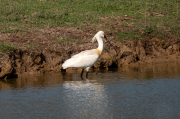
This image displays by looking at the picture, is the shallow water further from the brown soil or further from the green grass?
the green grass

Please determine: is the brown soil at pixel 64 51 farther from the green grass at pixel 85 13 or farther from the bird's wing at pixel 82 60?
the bird's wing at pixel 82 60

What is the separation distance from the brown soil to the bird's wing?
1.16 m

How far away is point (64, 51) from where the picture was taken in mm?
11906

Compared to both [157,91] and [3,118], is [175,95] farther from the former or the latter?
[3,118]

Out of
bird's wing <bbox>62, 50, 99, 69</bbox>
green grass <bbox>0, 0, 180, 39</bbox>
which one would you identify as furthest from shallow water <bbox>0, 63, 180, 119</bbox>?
green grass <bbox>0, 0, 180, 39</bbox>

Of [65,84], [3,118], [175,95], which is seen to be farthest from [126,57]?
[3,118]

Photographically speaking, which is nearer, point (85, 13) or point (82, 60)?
point (82, 60)

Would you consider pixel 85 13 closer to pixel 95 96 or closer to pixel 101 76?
pixel 101 76

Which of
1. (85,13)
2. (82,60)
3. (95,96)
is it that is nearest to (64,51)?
(82,60)

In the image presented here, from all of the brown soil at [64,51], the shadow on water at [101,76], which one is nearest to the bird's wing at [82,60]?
the shadow on water at [101,76]

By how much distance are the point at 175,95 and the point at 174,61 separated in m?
5.48

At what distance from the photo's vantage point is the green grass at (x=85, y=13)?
13.8 m

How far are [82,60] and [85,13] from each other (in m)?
5.24

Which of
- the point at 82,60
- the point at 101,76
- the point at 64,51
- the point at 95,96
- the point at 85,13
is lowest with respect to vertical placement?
the point at 95,96
